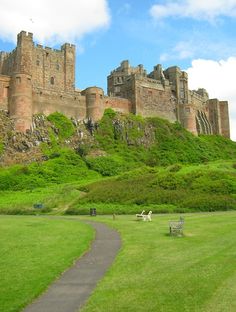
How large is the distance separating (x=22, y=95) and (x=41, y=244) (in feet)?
142

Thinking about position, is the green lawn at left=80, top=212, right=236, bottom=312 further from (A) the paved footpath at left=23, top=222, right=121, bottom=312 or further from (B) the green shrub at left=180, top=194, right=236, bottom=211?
(B) the green shrub at left=180, top=194, right=236, bottom=211

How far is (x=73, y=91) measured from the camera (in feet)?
226

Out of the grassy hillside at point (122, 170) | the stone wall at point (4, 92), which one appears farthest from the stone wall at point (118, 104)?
the stone wall at point (4, 92)

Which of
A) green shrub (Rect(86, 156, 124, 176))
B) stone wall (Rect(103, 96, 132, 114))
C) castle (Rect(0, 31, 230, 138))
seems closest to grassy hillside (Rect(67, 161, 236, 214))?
green shrub (Rect(86, 156, 124, 176))

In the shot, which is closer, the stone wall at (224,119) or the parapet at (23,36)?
the parapet at (23,36)

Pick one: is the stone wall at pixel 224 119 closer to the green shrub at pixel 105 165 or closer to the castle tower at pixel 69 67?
the castle tower at pixel 69 67

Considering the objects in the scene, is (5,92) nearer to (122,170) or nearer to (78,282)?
(122,170)

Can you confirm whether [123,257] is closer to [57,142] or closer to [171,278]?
[171,278]

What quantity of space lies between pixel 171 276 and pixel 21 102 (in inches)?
1930

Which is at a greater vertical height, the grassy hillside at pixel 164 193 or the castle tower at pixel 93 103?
the castle tower at pixel 93 103

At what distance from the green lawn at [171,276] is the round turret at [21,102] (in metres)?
41.1

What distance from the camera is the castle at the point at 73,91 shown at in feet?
190

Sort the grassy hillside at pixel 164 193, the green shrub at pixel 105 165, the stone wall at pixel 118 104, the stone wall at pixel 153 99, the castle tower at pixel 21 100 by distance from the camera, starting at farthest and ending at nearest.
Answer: the stone wall at pixel 153 99 < the stone wall at pixel 118 104 < the castle tower at pixel 21 100 < the green shrub at pixel 105 165 < the grassy hillside at pixel 164 193

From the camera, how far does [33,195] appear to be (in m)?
42.5
